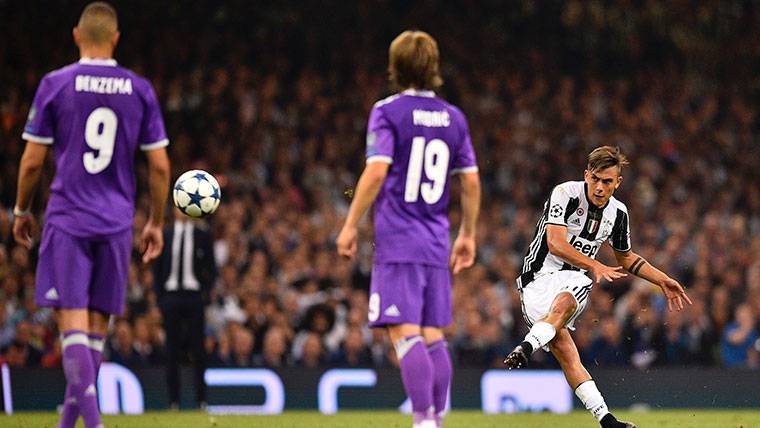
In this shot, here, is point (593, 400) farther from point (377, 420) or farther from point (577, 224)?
point (377, 420)

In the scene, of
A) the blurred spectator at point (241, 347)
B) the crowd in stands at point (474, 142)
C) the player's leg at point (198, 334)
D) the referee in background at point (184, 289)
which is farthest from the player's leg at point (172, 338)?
the blurred spectator at point (241, 347)

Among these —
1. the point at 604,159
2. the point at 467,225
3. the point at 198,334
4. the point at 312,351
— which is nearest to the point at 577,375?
the point at 604,159

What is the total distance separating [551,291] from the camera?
9.13 meters

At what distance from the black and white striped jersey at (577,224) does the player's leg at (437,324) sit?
1.94 meters

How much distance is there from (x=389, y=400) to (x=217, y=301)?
8.35ft

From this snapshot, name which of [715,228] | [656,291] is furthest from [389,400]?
[715,228]

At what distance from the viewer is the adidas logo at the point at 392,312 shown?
23.3 feet

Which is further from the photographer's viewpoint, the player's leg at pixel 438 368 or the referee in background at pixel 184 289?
the referee in background at pixel 184 289

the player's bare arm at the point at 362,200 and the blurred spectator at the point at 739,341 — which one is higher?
the player's bare arm at the point at 362,200

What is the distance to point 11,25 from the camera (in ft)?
60.2

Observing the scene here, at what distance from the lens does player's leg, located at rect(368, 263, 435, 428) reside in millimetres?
7059

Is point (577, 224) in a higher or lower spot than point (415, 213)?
lower

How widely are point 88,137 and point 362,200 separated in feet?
5.02

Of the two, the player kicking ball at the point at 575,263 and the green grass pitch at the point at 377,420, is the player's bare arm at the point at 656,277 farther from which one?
the green grass pitch at the point at 377,420
